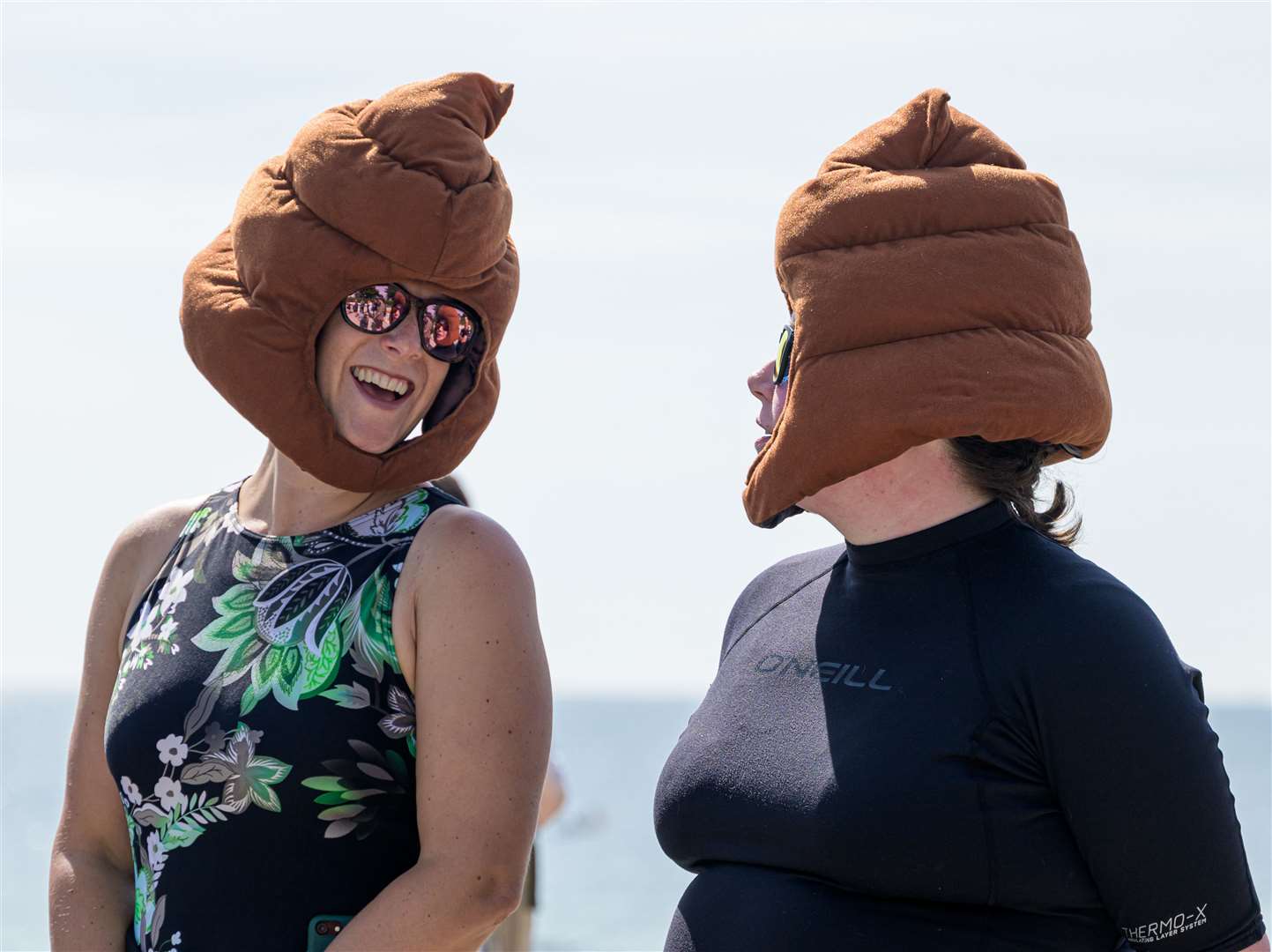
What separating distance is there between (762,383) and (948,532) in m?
0.37

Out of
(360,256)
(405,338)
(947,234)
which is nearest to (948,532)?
(947,234)

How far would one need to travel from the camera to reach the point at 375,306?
8.77ft

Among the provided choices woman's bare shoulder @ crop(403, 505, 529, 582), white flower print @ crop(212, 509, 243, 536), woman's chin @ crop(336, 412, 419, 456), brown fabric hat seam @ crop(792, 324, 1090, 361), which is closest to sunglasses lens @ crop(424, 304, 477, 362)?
woman's chin @ crop(336, 412, 419, 456)

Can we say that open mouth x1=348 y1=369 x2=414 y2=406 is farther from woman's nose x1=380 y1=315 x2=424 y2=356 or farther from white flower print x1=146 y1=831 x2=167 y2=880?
white flower print x1=146 y1=831 x2=167 y2=880

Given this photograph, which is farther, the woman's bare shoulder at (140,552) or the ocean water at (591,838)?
the ocean water at (591,838)

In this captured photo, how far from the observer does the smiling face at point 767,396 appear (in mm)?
2595

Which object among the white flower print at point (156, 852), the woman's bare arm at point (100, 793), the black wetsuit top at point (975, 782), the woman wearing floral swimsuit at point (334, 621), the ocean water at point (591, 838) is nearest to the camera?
the black wetsuit top at point (975, 782)

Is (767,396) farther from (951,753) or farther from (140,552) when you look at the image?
(140,552)

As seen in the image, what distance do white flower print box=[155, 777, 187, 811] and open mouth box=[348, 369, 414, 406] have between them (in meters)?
0.65

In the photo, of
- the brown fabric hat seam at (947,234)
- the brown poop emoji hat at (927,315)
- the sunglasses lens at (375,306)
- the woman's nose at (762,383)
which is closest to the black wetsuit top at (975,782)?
the brown poop emoji hat at (927,315)

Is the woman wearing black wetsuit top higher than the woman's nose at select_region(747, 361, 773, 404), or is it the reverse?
the woman's nose at select_region(747, 361, 773, 404)

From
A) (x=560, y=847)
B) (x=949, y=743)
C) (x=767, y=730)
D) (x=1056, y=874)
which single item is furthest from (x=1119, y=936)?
(x=560, y=847)

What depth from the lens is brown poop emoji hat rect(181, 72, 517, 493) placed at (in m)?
2.64

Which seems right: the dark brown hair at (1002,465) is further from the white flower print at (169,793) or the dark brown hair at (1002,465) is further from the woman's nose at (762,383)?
the white flower print at (169,793)
